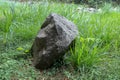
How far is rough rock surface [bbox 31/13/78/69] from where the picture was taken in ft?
8.11

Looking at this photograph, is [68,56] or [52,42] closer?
[52,42]

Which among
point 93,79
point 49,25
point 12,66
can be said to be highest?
point 49,25

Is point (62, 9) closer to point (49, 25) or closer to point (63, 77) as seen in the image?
point (49, 25)

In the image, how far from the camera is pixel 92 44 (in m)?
2.85

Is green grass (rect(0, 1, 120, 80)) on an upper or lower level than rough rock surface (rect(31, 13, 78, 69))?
lower

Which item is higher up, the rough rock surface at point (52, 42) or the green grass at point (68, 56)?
the rough rock surface at point (52, 42)

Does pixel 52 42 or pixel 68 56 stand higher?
pixel 52 42

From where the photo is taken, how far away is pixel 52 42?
2.49 meters

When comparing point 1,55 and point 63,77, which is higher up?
point 1,55

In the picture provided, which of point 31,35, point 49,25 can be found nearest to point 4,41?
point 31,35

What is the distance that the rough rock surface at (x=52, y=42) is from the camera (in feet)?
8.11

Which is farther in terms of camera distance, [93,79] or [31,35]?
[31,35]

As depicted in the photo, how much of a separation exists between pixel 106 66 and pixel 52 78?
29.3 inches

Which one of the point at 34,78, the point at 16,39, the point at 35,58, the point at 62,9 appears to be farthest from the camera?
the point at 62,9
